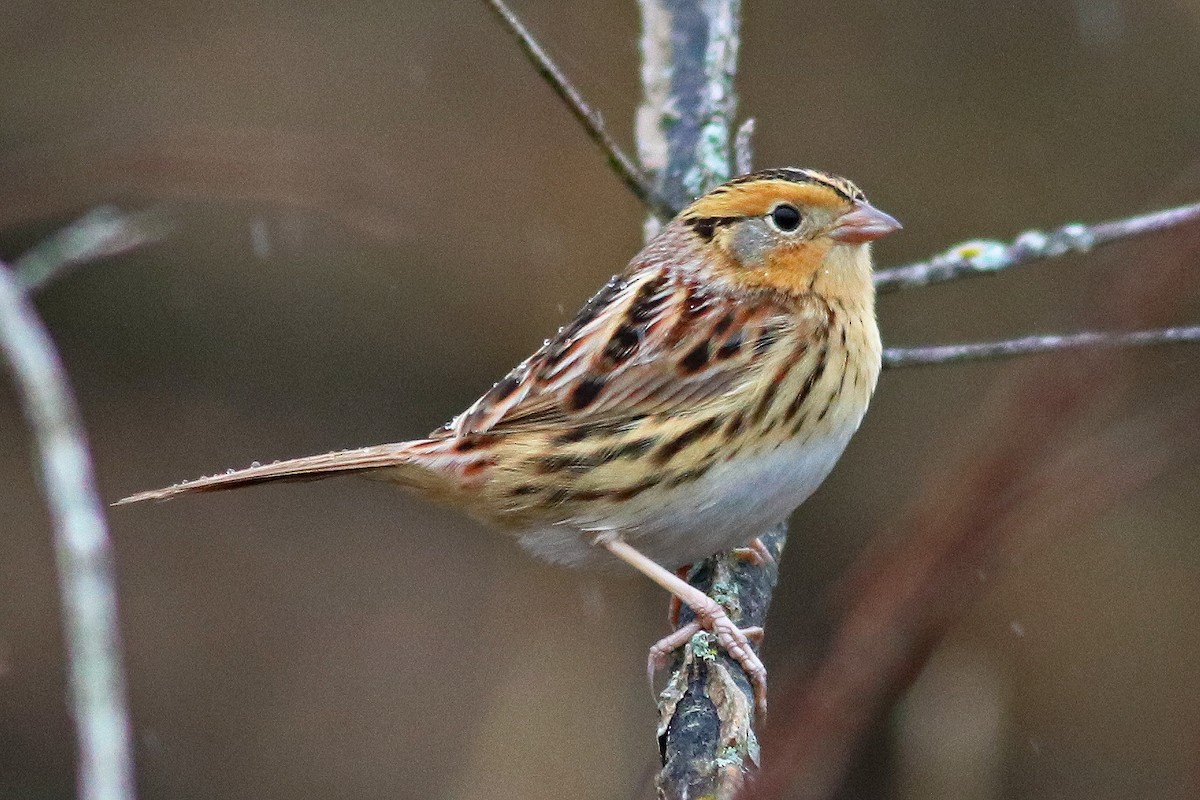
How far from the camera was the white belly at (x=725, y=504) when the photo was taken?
130 inches

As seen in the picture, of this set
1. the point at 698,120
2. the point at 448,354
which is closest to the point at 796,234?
the point at 698,120

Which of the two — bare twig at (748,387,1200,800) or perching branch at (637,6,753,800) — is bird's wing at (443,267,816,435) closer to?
perching branch at (637,6,753,800)

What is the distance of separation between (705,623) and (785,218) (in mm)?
1071

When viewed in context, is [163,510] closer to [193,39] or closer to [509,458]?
[193,39]

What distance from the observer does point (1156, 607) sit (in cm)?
589

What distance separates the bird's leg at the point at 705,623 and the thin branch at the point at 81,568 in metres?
1.83

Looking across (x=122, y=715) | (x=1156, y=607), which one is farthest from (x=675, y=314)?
(x=1156, y=607)

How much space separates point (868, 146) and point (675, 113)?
2.09 metres

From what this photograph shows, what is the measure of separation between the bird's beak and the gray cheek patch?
166mm

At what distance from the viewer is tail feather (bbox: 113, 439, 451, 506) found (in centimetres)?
331

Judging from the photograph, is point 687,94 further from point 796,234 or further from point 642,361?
point 642,361

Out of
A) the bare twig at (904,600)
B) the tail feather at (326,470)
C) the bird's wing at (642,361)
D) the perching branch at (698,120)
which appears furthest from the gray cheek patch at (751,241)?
the bare twig at (904,600)

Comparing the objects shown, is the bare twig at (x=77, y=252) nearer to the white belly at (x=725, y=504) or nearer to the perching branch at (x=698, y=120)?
the white belly at (x=725, y=504)

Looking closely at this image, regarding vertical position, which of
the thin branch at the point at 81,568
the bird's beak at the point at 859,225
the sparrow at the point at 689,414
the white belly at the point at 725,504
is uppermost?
the bird's beak at the point at 859,225
